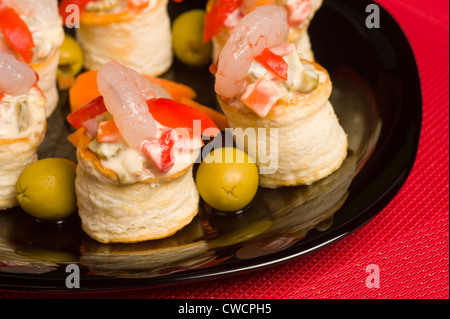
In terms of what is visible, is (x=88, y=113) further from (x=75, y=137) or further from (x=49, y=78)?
(x=49, y=78)

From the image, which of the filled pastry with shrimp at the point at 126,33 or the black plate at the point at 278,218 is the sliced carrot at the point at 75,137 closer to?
the black plate at the point at 278,218

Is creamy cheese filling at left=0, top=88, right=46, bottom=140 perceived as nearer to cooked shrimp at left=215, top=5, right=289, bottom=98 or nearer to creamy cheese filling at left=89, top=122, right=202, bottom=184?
creamy cheese filling at left=89, top=122, right=202, bottom=184

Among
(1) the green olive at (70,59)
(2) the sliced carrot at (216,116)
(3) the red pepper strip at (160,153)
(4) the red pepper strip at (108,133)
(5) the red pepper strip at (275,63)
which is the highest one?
(5) the red pepper strip at (275,63)

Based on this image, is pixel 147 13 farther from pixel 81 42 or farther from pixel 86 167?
pixel 86 167

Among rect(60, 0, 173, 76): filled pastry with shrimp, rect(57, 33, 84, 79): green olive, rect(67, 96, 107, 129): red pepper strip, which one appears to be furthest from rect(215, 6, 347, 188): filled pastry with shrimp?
rect(57, 33, 84, 79): green olive

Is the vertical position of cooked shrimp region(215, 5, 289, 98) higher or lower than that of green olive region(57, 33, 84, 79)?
higher

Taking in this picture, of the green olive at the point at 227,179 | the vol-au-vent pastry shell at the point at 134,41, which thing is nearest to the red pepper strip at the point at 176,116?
the green olive at the point at 227,179

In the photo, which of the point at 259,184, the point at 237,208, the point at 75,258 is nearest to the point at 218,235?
the point at 237,208
